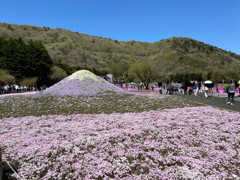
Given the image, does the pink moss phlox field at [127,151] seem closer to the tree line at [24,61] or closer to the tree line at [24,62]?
the tree line at [24,62]

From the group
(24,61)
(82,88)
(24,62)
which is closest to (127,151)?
(82,88)

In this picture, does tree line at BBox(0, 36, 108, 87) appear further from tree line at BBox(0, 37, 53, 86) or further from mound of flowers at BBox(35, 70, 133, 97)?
mound of flowers at BBox(35, 70, 133, 97)

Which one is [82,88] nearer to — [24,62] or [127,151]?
[127,151]

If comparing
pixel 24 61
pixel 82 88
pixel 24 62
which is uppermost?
pixel 24 61

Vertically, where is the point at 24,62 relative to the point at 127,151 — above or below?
above

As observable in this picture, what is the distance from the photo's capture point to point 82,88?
2127 centimetres

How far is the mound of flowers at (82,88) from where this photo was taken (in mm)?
20406

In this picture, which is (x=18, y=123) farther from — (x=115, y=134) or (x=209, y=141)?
(x=209, y=141)

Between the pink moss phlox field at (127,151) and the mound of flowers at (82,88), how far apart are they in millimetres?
11725

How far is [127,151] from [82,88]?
55.0ft

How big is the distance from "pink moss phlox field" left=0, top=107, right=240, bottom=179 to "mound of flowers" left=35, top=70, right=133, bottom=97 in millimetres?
11725

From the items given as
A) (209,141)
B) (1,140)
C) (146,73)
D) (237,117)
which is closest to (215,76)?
(146,73)

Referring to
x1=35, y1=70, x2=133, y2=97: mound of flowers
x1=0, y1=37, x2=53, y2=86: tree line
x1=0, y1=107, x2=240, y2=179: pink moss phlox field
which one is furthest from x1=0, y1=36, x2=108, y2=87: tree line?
x1=0, y1=107, x2=240, y2=179: pink moss phlox field

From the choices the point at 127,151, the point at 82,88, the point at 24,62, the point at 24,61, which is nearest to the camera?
the point at 127,151
